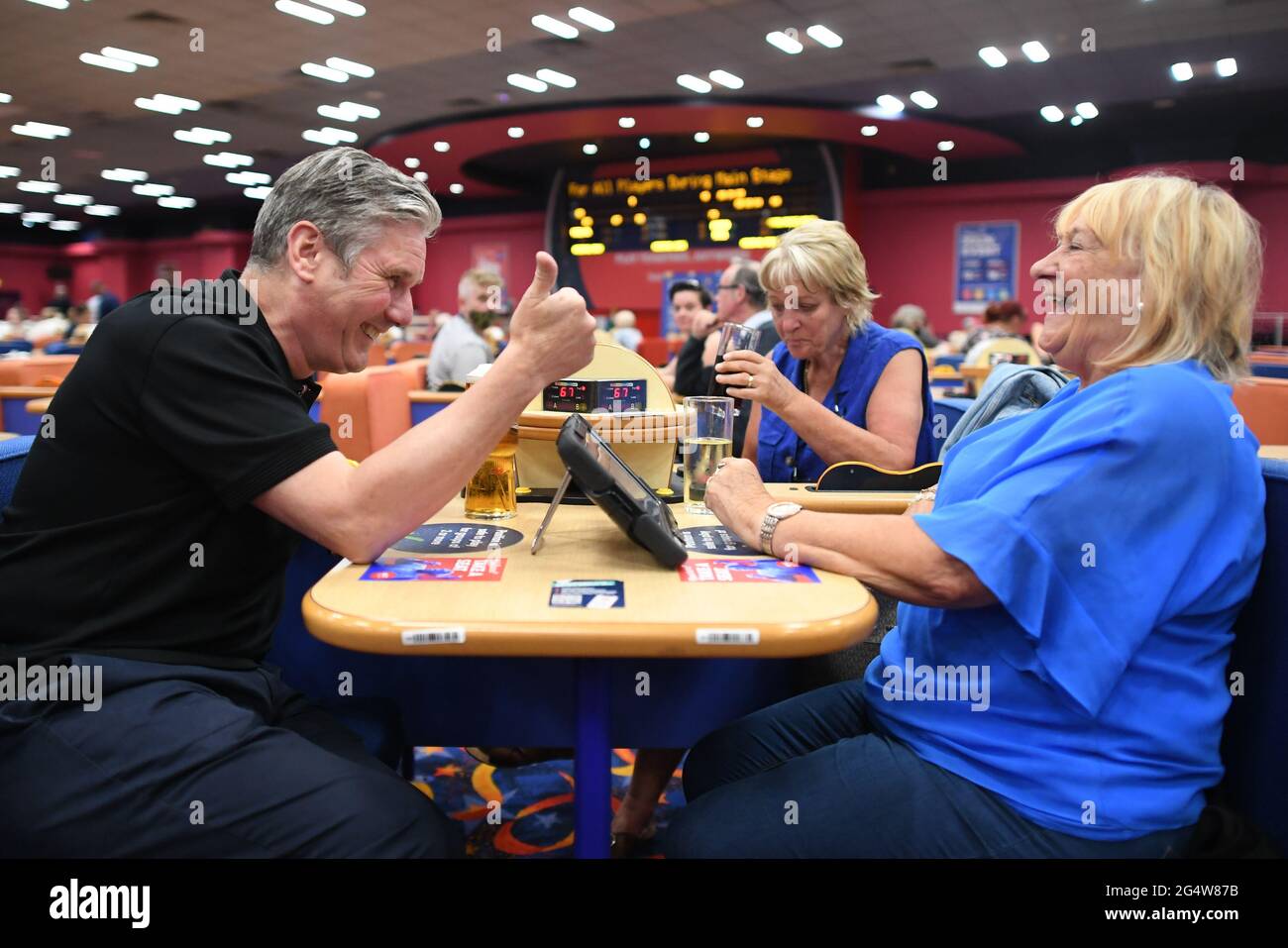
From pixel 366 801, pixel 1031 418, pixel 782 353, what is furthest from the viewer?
pixel 782 353

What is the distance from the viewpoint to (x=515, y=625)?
1.10 meters

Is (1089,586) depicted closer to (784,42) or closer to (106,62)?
(784,42)

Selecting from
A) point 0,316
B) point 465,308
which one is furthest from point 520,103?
point 0,316

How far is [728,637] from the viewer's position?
1090 mm

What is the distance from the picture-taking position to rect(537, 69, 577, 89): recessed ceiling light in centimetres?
959

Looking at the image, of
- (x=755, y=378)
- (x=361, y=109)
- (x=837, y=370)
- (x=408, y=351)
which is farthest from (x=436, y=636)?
(x=361, y=109)

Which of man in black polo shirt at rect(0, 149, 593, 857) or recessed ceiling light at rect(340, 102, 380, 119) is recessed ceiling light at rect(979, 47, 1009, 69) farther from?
man in black polo shirt at rect(0, 149, 593, 857)

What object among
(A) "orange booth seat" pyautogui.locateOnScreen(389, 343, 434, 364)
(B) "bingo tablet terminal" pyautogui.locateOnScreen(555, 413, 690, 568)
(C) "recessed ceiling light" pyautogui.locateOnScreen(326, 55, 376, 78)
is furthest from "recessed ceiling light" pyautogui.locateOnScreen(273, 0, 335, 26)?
(B) "bingo tablet terminal" pyautogui.locateOnScreen(555, 413, 690, 568)

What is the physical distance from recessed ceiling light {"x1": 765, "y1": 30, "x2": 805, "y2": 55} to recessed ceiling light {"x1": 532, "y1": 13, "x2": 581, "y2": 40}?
1.70 meters

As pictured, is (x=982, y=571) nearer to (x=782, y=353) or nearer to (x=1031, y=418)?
(x=1031, y=418)

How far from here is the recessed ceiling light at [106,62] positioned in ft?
29.8

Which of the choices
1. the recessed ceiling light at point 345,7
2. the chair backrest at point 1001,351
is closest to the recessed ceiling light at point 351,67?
the recessed ceiling light at point 345,7

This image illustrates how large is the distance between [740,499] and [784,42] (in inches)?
320
